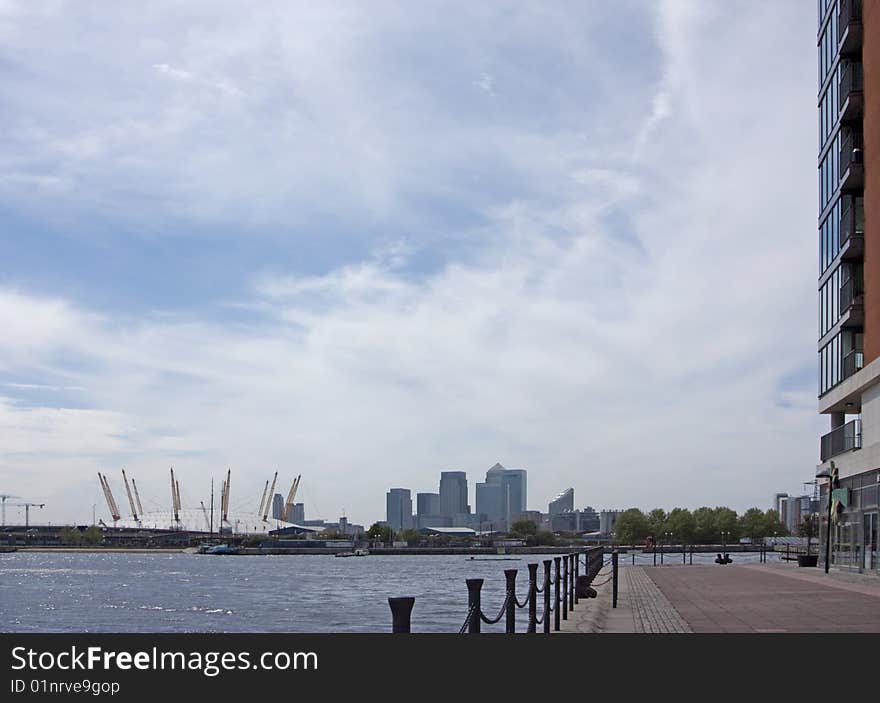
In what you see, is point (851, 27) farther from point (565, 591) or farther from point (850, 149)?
point (565, 591)

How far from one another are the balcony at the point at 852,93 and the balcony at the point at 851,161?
2.83ft

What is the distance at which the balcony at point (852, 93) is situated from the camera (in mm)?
50625

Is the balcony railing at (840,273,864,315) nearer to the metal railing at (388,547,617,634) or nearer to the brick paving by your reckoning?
the brick paving

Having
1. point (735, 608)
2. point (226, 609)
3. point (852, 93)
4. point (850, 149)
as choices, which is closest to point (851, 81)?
point (852, 93)

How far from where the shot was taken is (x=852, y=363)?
51.9 metres

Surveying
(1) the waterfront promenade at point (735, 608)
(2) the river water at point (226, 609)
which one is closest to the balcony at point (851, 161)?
(1) the waterfront promenade at point (735, 608)

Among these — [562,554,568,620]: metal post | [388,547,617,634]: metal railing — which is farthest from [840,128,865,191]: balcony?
[562,554,568,620]: metal post

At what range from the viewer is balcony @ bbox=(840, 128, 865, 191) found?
5056cm

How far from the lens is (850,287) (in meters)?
51.7

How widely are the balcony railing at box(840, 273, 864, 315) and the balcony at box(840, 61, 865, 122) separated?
7456mm

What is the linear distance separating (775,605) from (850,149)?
30.9 metres

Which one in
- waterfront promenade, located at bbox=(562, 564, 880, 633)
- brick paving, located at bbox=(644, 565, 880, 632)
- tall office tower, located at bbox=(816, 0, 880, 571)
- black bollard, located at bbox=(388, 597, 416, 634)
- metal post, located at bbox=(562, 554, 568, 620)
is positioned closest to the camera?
black bollard, located at bbox=(388, 597, 416, 634)

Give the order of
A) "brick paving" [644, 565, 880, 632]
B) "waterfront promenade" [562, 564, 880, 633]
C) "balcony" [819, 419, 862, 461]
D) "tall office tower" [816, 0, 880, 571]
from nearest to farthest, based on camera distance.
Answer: "brick paving" [644, 565, 880, 632], "waterfront promenade" [562, 564, 880, 633], "tall office tower" [816, 0, 880, 571], "balcony" [819, 419, 862, 461]
